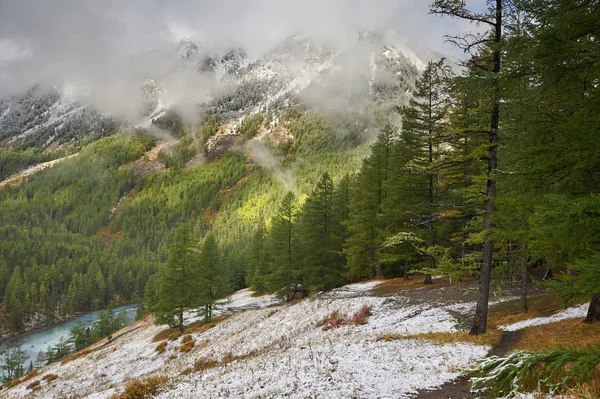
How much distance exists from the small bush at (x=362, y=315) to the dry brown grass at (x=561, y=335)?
10116 millimetres

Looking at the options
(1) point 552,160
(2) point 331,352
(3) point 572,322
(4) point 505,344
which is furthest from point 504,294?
(1) point 552,160

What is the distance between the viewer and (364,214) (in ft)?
119

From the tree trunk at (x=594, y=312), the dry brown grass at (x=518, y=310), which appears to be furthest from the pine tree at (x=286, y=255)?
the tree trunk at (x=594, y=312)

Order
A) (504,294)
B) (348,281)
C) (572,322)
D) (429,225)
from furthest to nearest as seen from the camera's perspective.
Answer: (348,281), (429,225), (504,294), (572,322)

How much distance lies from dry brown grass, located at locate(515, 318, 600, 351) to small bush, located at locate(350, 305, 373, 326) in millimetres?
10116

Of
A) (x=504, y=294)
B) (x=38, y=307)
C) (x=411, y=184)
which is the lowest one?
(x=38, y=307)

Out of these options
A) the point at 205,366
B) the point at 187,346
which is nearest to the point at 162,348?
the point at 187,346

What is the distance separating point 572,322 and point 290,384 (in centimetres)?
1117

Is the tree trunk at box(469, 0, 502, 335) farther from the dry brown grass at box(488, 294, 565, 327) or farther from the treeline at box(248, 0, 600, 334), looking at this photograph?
the dry brown grass at box(488, 294, 565, 327)

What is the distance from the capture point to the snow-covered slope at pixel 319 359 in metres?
10.1

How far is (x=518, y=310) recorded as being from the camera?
18.1m

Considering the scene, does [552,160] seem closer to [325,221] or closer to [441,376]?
[441,376]

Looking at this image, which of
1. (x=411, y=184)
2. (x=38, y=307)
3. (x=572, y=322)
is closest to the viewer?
(x=572, y=322)

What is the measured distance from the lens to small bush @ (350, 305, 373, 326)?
2233 centimetres
